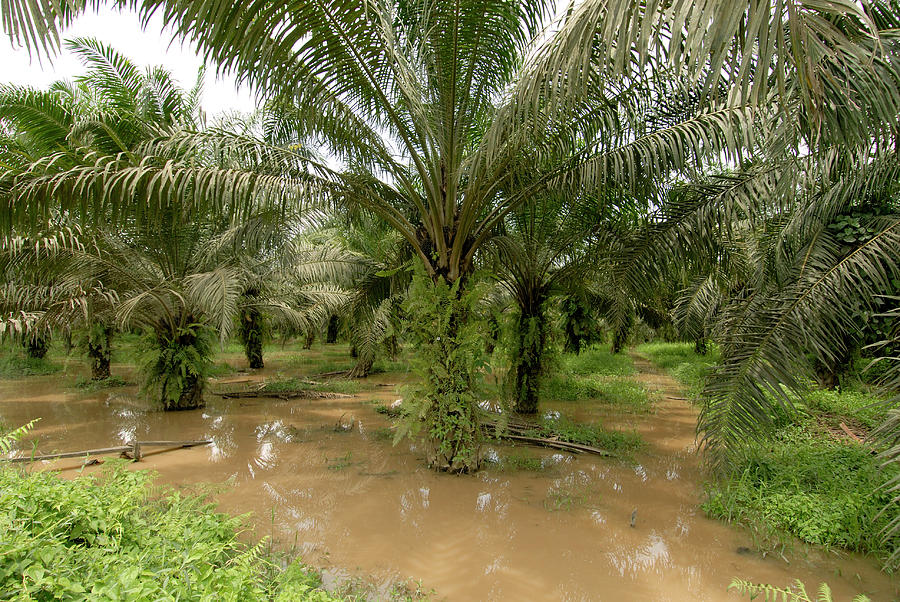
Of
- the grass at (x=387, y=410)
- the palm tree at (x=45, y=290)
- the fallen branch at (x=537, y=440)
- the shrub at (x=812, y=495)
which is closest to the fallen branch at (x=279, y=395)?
the grass at (x=387, y=410)

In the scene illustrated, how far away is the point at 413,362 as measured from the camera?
5461 mm

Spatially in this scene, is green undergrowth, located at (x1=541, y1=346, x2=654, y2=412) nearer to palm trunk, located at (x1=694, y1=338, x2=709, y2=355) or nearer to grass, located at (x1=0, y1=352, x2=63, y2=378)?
palm trunk, located at (x1=694, y1=338, x2=709, y2=355)

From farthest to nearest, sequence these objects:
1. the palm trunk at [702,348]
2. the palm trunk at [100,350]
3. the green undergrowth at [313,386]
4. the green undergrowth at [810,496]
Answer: the palm trunk at [702,348] < the palm trunk at [100,350] < the green undergrowth at [313,386] < the green undergrowth at [810,496]

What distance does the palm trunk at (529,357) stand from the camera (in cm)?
800

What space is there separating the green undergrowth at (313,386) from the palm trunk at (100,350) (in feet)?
12.6

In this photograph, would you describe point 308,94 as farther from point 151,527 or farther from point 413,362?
point 151,527

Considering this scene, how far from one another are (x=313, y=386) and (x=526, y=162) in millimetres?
7821

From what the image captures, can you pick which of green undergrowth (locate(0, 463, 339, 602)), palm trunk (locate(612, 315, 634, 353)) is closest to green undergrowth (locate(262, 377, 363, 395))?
palm trunk (locate(612, 315, 634, 353))

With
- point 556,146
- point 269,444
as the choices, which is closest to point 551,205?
point 556,146

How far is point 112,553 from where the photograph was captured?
264cm

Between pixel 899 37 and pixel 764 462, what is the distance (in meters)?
3.80

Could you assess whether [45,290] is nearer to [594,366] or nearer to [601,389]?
[601,389]

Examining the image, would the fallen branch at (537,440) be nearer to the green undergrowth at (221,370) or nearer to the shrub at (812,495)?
the shrub at (812,495)

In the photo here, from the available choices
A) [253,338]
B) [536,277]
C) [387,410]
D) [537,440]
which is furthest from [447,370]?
[253,338]
